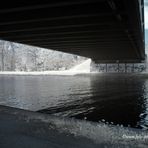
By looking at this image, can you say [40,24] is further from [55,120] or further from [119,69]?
Answer: [119,69]

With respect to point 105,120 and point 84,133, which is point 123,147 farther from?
point 105,120

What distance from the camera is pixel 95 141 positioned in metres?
5.03

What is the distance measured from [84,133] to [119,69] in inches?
2606

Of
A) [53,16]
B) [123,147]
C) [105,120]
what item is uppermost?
[53,16]

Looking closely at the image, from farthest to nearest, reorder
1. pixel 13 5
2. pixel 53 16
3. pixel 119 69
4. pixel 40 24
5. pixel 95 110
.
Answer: pixel 119 69, pixel 40 24, pixel 95 110, pixel 53 16, pixel 13 5

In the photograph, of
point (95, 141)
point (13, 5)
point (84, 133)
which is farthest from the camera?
point (13, 5)

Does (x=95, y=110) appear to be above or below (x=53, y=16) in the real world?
below

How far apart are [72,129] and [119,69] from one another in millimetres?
65926

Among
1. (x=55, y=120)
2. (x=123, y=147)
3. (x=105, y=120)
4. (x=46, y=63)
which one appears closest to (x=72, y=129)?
(x=55, y=120)

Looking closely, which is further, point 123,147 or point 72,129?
point 72,129

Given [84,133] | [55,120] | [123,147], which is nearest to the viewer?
[123,147]

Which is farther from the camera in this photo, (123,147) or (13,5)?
(13,5)

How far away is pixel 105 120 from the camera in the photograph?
1441 cm

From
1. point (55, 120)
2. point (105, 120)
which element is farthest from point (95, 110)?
point (55, 120)
